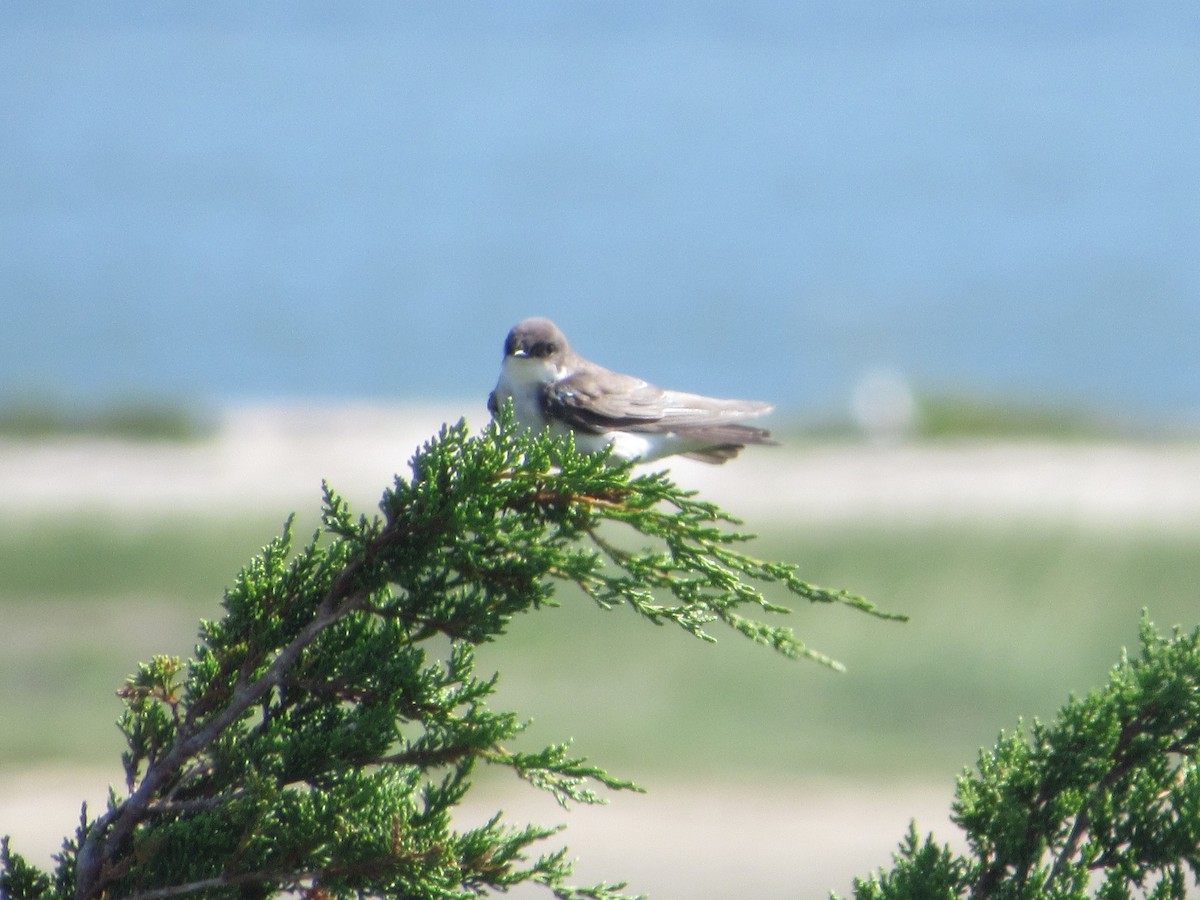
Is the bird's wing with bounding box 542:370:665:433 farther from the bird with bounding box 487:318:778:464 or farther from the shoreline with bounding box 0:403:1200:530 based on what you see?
the shoreline with bounding box 0:403:1200:530

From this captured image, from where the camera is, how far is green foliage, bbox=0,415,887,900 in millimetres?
2258

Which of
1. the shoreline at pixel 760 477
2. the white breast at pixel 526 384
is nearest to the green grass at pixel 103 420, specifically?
the shoreline at pixel 760 477

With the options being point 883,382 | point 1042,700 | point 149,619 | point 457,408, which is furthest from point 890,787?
point 457,408

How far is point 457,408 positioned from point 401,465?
541 cm

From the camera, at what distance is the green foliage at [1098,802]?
2.44 metres

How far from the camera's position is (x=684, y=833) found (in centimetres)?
1056

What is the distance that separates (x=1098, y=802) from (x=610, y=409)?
205 cm

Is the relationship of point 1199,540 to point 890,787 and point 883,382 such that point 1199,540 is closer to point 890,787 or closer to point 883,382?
point 890,787

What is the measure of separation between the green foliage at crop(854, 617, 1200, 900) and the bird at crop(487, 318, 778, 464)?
1.68 metres

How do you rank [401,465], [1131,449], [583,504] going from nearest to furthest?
1. [583,504]
2. [401,465]
3. [1131,449]

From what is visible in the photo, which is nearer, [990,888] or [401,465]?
[990,888]

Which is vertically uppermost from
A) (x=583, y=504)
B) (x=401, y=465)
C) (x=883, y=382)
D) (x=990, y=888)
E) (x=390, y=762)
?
(x=883, y=382)

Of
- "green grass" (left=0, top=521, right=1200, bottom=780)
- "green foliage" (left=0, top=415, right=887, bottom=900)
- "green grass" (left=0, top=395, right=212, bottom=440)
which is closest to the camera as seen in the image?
"green foliage" (left=0, top=415, right=887, bottom=900)

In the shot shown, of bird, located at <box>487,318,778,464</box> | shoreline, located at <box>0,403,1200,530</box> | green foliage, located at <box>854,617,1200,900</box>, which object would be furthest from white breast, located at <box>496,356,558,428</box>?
shoreline, located at <box>0,403,1200,530</box>
